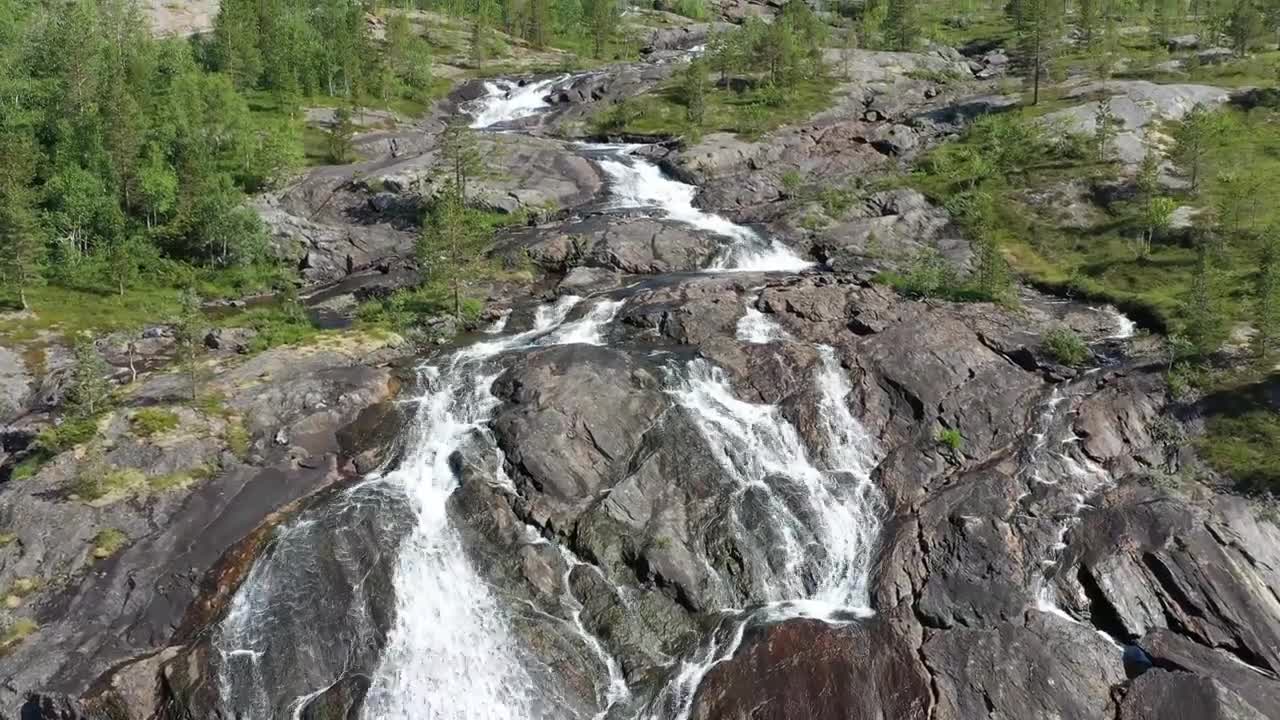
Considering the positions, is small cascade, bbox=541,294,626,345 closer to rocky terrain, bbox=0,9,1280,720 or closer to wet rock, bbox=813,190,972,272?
rocky terrain, bbox=0,9,1280,720

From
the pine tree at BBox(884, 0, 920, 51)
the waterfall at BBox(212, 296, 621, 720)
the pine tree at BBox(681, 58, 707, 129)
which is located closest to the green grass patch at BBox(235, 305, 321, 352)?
the waterfall at BBox(212, 296, 621, 720)

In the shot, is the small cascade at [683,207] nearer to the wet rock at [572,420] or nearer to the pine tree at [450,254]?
the pine tree at [450,254]

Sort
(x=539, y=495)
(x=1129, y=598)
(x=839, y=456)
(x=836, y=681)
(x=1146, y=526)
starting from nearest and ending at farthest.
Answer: (x=836, y=681), (x=1129, y=598), (x=1146, y=526), (x=539, y=495), (x=839, y=456)

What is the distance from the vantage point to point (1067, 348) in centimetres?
4709

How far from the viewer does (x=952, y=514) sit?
3662 centimetres

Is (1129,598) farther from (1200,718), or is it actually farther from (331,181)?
(331,181)

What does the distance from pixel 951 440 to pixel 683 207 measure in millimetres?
48788

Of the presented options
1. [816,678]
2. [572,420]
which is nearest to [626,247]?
[572,420]

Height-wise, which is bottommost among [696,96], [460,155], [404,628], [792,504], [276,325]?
[404,628]

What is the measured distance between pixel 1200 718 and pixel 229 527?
40.7m

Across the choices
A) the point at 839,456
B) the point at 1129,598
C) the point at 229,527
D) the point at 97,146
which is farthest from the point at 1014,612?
the point at 97,146

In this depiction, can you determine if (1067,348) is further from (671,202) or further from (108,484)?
(108,484)

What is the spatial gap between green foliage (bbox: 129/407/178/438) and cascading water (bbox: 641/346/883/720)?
89.8ft

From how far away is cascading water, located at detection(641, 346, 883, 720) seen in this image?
107 ft
